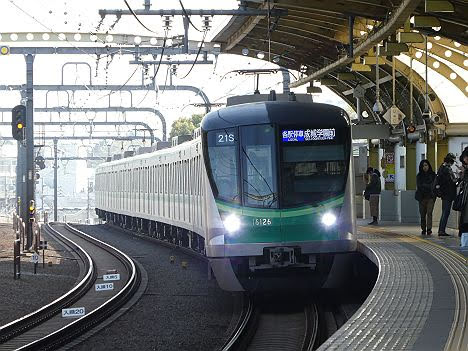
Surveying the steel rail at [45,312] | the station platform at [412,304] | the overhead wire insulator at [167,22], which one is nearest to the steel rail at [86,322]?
the steel rail at [45,312]

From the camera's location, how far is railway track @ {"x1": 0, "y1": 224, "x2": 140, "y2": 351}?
40.1 feet

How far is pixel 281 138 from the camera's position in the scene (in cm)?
1418

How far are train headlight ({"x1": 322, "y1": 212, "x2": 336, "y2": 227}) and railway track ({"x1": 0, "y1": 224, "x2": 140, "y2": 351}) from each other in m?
3.27

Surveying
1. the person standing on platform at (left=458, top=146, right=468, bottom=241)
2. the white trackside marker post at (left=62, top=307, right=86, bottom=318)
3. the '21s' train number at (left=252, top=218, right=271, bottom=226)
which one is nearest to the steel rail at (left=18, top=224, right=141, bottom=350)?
→ the white trackside marker post at (left=62, top=307, right=86, bottom=318)

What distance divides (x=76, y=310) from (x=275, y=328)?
126 inches

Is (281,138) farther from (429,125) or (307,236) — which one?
(429,125)

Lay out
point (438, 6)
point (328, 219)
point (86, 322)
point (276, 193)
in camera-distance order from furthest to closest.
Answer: point (438, 6) < point (328, 219) < point (276, 193) < point (86, 322)

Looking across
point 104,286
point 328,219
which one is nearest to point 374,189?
point 104,286

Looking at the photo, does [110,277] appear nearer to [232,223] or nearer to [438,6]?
[232,223]

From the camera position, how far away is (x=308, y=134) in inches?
563

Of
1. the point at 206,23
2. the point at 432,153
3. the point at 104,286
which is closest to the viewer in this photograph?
the point at 104,286

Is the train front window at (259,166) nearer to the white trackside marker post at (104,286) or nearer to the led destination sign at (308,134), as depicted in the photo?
the led destination sign at (308,134)

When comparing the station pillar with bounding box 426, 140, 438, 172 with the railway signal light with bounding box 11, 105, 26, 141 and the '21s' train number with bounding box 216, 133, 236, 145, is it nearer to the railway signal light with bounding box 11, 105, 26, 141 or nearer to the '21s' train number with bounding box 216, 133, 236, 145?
the '21s' train number with bounding box 216, 133, 236, 145

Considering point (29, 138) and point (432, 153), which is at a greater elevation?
point (29, 138)
